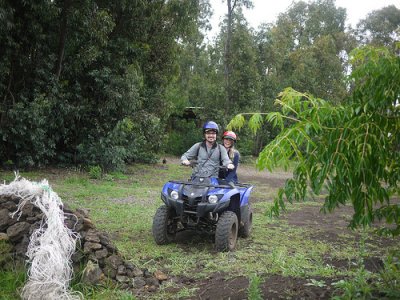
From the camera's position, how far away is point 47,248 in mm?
3609

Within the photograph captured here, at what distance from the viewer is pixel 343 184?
7.36ft

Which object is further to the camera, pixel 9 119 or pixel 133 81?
pixel 133 81

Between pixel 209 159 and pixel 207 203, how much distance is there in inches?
36.8

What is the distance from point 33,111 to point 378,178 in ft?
34.9

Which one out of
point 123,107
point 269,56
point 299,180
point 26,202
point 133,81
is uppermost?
point 269,56

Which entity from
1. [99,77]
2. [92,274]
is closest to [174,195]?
[92,274]

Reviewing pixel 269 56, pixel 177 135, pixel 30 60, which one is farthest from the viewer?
pixel 177 135

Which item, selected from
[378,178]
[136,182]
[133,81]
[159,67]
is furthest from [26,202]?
[159,67]

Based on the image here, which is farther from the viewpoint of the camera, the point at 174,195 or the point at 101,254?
the point at 174,195

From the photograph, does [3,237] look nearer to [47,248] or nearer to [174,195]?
[47,248]

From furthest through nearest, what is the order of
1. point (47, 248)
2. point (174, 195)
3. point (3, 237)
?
point (174, 195) → point (3, 237) → point (47, 248)

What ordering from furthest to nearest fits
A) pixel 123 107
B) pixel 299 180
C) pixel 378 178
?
1. pixel 123 107
2. pixel 299 180
3. pixel 378 178

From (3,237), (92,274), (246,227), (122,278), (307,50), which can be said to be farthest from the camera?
(307,50)

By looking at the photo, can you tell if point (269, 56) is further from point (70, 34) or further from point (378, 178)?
point (378, 178)
